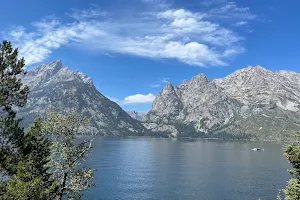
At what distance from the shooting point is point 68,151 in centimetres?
4588

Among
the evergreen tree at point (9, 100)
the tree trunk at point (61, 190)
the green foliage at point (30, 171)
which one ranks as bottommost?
the tree trunk at point (61, 190)

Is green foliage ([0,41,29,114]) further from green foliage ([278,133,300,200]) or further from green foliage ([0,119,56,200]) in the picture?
green foliage ([278,133,300,200])

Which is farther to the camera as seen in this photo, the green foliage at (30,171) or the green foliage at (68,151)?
the green foliage at (68,151)

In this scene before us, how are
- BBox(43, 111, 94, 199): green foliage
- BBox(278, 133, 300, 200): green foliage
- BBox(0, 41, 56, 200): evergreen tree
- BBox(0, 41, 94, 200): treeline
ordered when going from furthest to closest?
BBox(43, 111, 94, 199): green foliage < BBox(278, 133, 300, 200): green foliage < BBox(0, 41, 56, 200): evergreen tree < BBox(0, 41, 94, 200): treeline

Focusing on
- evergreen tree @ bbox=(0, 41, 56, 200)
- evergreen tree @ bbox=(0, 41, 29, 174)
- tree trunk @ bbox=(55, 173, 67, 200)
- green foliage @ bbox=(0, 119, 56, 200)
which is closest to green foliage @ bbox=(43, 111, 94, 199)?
tree trunk @ bbox=(55, 173, 67, 200)

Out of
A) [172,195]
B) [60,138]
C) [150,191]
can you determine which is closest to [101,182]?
[150,191]

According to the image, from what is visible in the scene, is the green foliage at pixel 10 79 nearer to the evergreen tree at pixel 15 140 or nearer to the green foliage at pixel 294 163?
the evergreen tree at pixel 15 140

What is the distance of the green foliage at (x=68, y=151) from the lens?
4497 cm

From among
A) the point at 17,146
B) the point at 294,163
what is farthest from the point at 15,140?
the point at 294,163

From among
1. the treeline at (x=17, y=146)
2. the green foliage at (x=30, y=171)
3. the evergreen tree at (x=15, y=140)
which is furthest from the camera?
the evergreen tree at (x=15, y=140)

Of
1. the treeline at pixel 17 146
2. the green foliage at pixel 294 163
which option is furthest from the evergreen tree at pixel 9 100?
the green foliage at pixel 294 163

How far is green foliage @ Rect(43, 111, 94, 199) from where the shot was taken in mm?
44969

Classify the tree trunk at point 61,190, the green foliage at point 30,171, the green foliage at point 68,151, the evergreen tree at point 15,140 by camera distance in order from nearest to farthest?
1. the green foliage at point 30,171
2. the evergreen tree at point 15,140
3. the tree trunk at point 61,190
4. the green foliage at point 68,151

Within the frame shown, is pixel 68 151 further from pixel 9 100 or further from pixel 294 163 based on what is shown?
pixel 294 163
